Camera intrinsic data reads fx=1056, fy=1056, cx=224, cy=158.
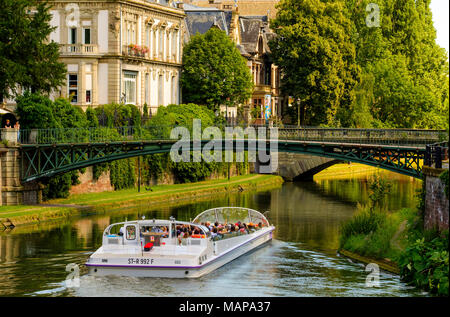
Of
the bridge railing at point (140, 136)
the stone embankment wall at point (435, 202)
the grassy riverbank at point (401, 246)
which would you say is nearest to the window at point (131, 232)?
the grassy riverbank at point (401, 246)

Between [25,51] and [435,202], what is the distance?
36732mm

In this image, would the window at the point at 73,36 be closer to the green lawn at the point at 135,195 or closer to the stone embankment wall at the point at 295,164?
the green lawn at the point at 135,195

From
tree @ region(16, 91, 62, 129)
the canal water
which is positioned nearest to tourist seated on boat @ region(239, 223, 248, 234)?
the canal water

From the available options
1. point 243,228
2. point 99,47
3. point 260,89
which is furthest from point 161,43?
point 243,228

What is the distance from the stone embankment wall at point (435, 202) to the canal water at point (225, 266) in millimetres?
2983

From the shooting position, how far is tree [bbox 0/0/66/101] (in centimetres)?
7144

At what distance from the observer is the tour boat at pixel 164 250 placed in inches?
1839

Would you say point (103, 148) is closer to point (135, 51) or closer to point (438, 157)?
point (135, 51)

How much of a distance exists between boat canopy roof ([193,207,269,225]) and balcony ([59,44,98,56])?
2863cm

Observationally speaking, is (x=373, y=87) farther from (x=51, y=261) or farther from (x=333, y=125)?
(x=51, y=261)

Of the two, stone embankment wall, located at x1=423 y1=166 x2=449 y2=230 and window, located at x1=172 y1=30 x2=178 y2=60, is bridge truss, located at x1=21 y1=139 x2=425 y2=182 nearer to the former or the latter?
stone embankment wall, located at x1=423 y1=166 x2=449 y2=230

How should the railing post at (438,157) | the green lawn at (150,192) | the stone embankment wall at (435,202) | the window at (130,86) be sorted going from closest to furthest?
the stone embankment wall at (435,202), the railing post at (438,157), the green lawn at (150,192), the window at (130,86)

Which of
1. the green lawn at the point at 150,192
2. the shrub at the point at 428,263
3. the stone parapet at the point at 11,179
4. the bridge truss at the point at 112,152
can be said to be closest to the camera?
the shrub at the point at 428,263
